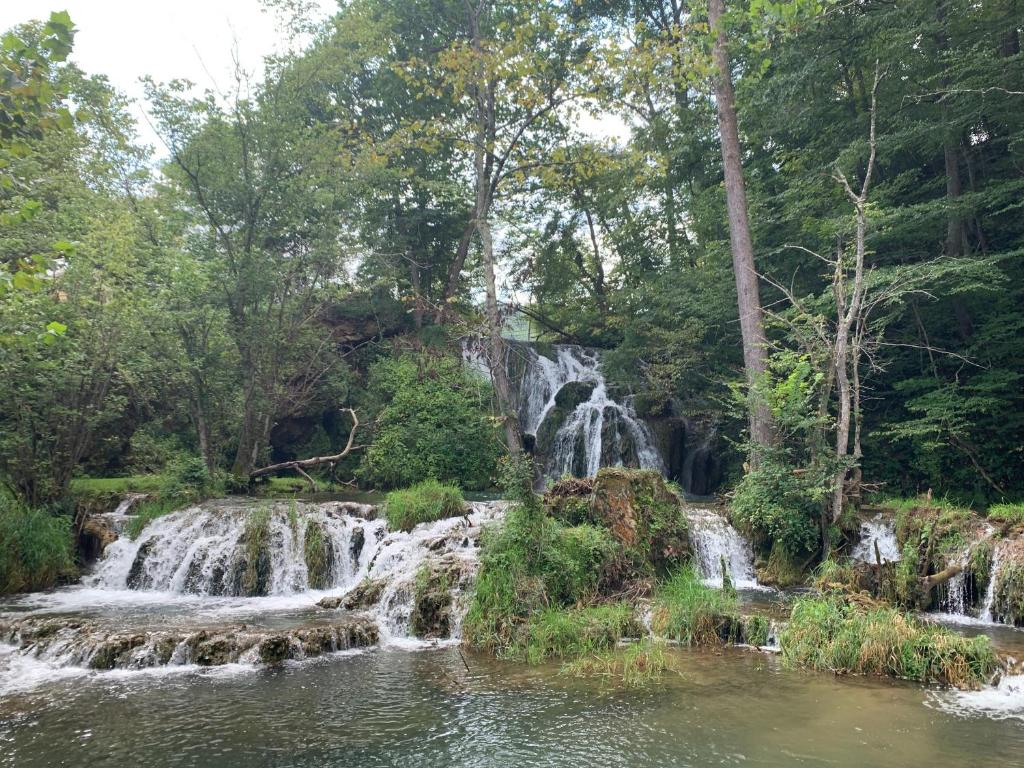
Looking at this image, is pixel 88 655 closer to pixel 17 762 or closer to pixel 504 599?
pixel 17 762

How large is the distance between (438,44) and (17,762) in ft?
72.7

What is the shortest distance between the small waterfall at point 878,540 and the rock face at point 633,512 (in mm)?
2663

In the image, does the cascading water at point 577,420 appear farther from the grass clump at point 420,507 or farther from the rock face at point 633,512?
the rock face at point 633,512

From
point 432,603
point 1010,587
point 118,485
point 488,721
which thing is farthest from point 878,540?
point 118,485

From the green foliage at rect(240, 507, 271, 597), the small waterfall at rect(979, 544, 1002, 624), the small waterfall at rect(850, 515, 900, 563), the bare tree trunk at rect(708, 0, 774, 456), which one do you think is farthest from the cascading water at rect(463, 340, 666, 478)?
the small waterfall at rect(979, 544, 1002, 624)

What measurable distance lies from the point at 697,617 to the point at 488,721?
308 cm

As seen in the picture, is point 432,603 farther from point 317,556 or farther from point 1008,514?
point 1008,514

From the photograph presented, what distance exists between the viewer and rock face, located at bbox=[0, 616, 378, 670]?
6.57m

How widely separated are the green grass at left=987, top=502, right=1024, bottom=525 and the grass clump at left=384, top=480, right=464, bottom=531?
832cm

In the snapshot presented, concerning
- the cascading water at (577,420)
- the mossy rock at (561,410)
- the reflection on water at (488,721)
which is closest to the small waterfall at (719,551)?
the reflection on water at (488,721)

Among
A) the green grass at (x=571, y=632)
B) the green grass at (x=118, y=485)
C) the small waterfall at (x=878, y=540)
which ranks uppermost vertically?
the green grass at (x=118, y=485)

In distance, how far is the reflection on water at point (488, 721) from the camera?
4395 mm

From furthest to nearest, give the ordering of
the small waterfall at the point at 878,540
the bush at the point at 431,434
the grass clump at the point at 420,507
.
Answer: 1. the bush at the point at 431,434
2. the grass clump at the point at 420,507
3. the small waterfall at the point at 878,540

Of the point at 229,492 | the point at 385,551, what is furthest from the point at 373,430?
the point at 385,551
